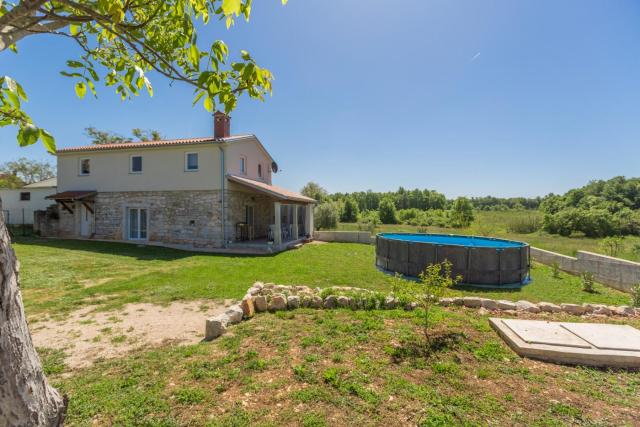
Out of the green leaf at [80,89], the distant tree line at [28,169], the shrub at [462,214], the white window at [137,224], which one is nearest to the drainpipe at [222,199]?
the white window at [137,224]

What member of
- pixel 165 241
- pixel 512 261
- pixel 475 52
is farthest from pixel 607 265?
pixel 165 241

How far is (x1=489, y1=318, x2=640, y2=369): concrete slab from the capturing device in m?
3.57

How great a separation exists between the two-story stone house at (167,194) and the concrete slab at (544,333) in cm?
1113

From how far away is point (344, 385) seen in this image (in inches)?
119

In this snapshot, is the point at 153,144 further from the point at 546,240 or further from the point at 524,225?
the point at 524,225

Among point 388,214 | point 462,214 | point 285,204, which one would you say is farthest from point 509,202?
point 285,204

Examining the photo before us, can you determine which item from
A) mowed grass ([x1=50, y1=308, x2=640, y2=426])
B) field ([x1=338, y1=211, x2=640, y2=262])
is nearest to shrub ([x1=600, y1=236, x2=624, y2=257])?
field ([x1=338, y1=211, x2=640, y2=262])

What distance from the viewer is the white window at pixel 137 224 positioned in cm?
1625

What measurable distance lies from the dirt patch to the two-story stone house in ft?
27.7

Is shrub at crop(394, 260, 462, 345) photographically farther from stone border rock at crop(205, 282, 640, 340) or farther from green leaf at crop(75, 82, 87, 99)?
green leaf at crop(75, 82, 87, 99)

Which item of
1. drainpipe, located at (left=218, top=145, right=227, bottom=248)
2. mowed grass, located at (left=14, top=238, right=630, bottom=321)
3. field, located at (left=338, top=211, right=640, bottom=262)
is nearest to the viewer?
mowed grass, located at (left=14, top=238, right=630, bottom=321)

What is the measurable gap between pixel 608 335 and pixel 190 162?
54.4ft

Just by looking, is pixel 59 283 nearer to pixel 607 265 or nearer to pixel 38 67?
pixel 38 67

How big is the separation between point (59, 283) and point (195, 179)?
839 cm
